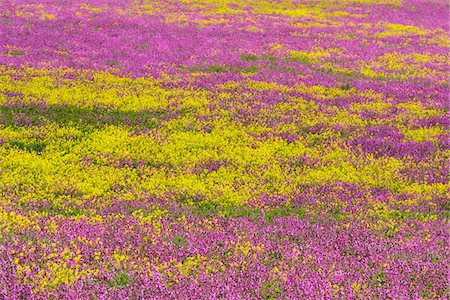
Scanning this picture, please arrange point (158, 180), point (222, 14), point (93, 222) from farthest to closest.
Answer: point (222, 14) < point (158, 180) < point (93, 222)

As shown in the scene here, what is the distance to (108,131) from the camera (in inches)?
493

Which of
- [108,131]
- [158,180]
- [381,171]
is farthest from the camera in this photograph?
[108,131]

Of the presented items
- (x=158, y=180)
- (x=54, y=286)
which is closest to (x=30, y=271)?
(x=54, y=286)

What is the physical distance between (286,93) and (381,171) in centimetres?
680

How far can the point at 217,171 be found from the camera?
10711 millimetres

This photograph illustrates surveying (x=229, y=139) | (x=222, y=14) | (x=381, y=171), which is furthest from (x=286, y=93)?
(x=222, y=14)

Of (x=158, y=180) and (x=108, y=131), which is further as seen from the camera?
(x=108, y=131)

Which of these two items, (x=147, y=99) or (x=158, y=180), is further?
(x=147, y=99)

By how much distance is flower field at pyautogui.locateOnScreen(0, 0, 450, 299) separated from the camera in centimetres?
651

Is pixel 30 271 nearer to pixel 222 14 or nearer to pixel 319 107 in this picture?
pixel 319 107

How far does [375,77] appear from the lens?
20.0 m

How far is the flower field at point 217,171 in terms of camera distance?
21.4 feet

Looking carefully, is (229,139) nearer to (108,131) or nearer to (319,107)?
(108,131)

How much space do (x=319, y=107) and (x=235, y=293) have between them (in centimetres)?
1063
